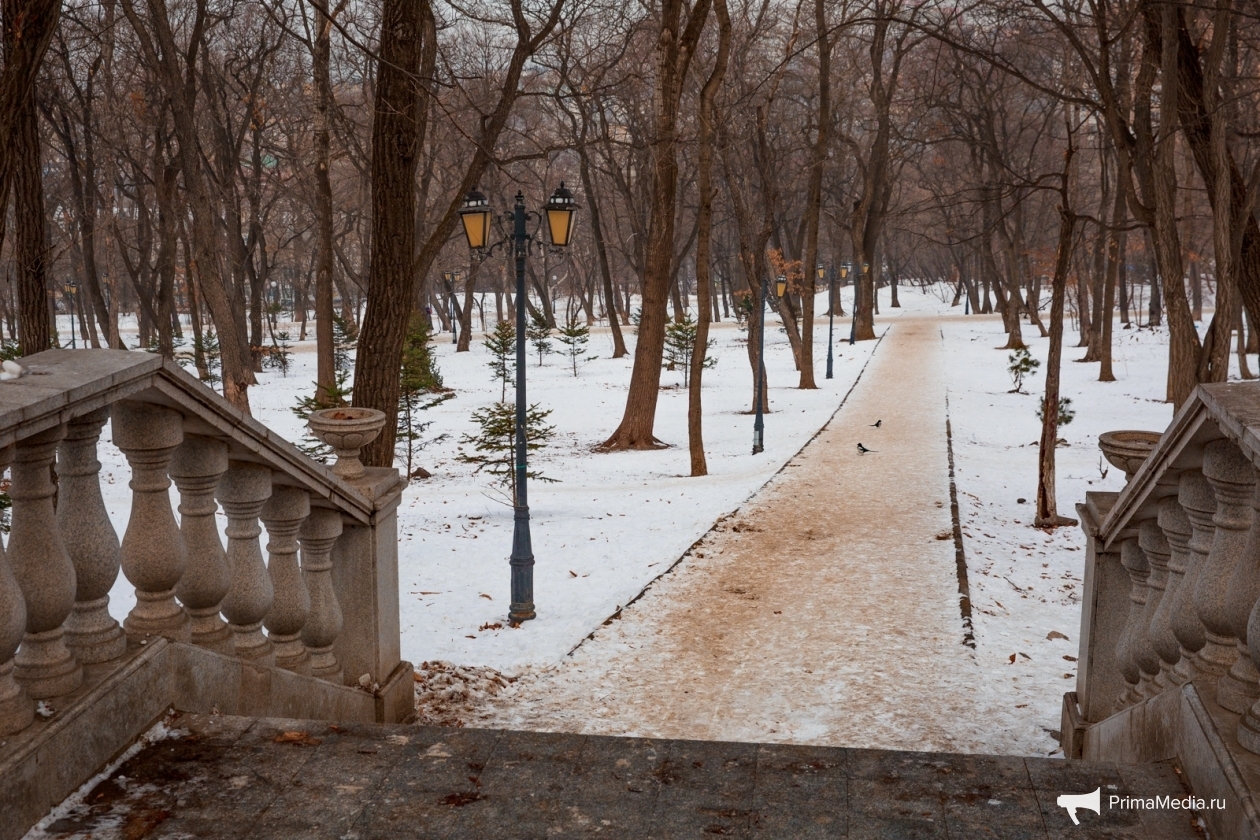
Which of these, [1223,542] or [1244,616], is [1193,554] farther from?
[1244,616]

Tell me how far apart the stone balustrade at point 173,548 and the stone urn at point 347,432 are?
0.10 metres

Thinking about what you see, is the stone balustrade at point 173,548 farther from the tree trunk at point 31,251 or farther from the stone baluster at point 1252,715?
the tree trunk at point 31,251

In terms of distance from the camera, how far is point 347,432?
4.23 meters

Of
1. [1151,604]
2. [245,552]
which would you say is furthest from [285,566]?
[1151,604]

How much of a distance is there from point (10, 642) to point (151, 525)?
0.65m

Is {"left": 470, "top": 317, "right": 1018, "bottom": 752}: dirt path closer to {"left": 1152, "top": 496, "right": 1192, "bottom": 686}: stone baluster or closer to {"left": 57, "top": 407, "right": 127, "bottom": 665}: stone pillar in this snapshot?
{"left": 1152, "top": 496, "right": 1192, "bottom": 686}: stone baluster

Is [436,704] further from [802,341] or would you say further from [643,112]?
[643,112]

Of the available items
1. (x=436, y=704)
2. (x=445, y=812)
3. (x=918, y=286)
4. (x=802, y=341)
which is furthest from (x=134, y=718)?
(x=918, y=286)

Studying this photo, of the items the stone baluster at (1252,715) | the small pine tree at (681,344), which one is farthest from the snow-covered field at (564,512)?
the stone baluster at (1252,715)

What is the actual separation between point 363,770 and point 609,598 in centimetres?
533

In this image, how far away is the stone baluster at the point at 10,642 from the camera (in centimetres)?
231

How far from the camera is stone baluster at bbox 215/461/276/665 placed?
336cm

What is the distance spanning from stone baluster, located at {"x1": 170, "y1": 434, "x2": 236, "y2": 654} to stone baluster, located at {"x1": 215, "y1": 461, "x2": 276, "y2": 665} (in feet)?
0.47

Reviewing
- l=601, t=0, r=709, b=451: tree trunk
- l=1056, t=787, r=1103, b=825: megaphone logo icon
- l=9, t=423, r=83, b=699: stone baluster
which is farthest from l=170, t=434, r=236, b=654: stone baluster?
l=601, t=0, r=709, b=451: tree trunk
